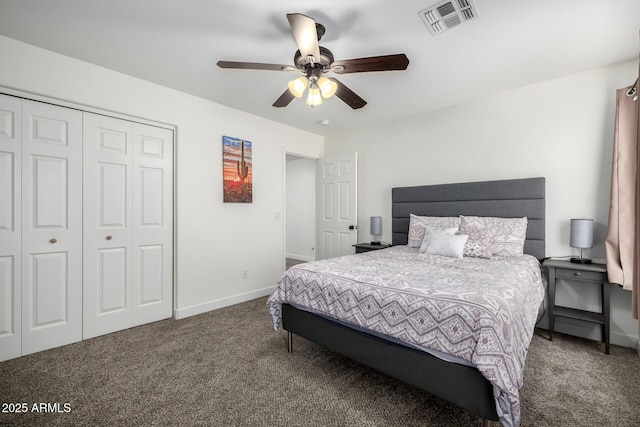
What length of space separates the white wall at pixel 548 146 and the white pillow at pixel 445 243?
3.16ft

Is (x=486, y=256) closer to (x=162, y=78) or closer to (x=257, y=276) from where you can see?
(x=257, y=276)

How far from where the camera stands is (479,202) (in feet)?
10.8

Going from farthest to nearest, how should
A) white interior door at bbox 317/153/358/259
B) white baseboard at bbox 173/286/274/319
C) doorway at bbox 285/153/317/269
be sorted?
doorway at bbox 285/153/317/269 → white interior door at bbox 317/153/358/259 → white baseboard at bbox 173/286/274/319

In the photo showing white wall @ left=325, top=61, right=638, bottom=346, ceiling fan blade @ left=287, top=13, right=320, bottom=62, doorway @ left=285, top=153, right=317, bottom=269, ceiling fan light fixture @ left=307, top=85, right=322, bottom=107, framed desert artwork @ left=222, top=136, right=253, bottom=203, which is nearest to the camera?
ceiling fan blade @ left=287, top=13, right=320, bottom=62

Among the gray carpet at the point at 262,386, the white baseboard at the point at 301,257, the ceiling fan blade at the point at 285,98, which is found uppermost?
the ceiling fan blade at the point at 285,98

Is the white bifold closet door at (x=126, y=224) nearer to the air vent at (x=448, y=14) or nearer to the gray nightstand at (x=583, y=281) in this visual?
the air vent at (x=448, y=14)

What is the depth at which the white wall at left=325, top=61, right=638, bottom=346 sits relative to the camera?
2.66 meters

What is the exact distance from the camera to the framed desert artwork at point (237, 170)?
365 cm

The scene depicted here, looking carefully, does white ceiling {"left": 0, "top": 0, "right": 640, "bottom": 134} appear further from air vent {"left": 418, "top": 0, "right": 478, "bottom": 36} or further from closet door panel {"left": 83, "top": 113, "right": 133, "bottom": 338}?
closet door panel {"left": 83, "top": 113, "right": 133, "bottom": 338}

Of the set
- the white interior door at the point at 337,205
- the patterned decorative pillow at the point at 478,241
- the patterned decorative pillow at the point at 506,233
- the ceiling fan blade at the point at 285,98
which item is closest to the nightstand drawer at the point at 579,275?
the patterned decorative pillow at the point at 506,233

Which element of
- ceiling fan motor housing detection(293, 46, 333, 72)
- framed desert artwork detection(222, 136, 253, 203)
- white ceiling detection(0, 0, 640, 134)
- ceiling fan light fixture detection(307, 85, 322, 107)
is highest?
white ceiling detection(0, 0, 640, 134)

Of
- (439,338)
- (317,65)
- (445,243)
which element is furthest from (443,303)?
(317,65)

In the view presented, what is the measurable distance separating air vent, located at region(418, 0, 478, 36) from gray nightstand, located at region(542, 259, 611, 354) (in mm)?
2190

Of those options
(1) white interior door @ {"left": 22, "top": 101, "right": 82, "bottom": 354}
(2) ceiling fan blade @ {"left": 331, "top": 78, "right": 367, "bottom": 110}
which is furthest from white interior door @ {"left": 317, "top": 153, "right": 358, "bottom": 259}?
(1) white interior door @ {"left": 22, "top": 101, "right": 82, "bottom": 354}
